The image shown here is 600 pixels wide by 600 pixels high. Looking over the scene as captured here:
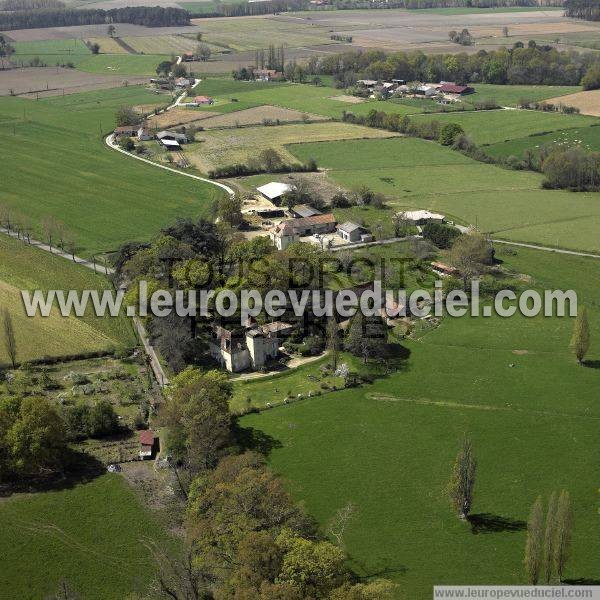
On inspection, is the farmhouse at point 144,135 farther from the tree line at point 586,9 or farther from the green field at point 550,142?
the tree line at point 586,9

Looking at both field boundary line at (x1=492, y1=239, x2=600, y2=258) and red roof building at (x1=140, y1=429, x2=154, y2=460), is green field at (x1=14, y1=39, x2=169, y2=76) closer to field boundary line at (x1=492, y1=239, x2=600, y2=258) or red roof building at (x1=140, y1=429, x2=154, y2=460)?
field boundary line at (x1=492, y1=239, x2=600, y2=258)

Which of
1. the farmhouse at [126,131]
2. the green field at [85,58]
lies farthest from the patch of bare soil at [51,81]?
the farmhouse at [126,131]

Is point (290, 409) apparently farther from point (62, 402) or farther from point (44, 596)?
point (44, 596)

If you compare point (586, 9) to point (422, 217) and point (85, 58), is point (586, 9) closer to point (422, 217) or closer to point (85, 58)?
point (85, 58)

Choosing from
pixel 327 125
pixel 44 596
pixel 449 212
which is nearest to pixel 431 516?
pixel 44 596

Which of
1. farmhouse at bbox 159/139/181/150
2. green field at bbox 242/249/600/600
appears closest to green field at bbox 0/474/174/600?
green field at bbox 242/249/600/600
